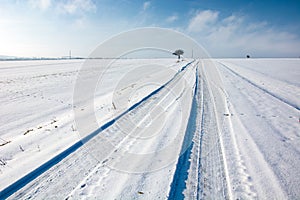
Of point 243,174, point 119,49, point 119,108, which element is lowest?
point 243,174

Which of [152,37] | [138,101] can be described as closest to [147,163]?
[152,37]

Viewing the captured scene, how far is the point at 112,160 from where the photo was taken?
3.94 m

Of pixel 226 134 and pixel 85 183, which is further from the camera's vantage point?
pixel 226 134

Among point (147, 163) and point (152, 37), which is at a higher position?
point (152, 37)

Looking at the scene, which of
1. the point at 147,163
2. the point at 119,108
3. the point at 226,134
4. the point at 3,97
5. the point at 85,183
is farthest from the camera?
the point at 3,97

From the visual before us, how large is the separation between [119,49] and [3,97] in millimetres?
8022

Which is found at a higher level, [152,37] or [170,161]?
[152,37]

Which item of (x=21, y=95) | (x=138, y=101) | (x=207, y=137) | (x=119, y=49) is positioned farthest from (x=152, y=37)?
(x=21, y=95)

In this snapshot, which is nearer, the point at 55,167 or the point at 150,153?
the point at 55,167

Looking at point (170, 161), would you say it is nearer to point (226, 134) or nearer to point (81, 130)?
point (226, 134)

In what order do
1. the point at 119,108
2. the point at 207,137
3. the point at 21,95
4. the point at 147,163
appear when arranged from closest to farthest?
the point at 147,163 → the point at 207,137 → the point at 119,108 → the point at 21,95

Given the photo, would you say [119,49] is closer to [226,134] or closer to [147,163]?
[147,163]

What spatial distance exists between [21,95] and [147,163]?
388 inches

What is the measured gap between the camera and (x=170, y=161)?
389cm
